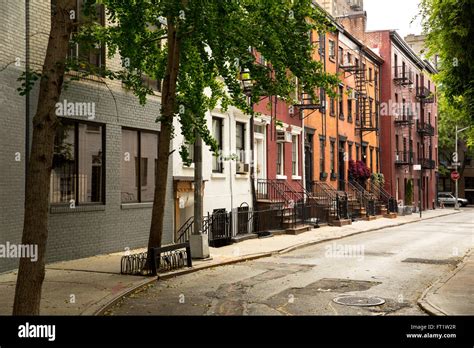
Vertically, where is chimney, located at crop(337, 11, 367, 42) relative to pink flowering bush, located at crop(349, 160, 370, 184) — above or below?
above

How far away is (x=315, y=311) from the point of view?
896 cm

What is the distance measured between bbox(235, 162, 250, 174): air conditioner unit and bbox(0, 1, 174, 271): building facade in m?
4.91

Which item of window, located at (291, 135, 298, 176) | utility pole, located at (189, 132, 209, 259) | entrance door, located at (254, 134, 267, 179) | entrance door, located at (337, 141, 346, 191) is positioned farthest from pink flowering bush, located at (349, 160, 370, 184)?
utility pole, located at (189, 132, 209, 259)

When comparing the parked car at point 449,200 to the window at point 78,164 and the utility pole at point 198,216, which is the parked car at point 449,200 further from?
the window at point 78,164

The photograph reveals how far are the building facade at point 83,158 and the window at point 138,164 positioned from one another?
31 millimetres

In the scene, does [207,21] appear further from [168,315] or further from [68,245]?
[68,245]

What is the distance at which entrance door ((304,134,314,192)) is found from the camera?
98.7ft

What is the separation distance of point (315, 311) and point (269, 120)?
1766cm

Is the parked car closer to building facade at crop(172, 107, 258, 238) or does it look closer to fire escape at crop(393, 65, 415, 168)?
fire escape at crop(393, 65, 415, 168)

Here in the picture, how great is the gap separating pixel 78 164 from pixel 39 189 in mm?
8602

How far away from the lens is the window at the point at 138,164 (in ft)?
56.0

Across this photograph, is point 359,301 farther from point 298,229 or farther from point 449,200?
point 449,200

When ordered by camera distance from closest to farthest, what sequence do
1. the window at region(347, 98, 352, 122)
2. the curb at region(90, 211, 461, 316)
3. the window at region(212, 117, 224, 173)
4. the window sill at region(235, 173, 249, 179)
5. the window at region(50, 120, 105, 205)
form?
the curb at region(90, 211, 461, 316) < the window at region(50, 120, 105, 205) < the window at region(212, 117, 224, 173) < the window sill at region(235, 173, 249, 179) < the window at region(347, 98, 352, 122)
